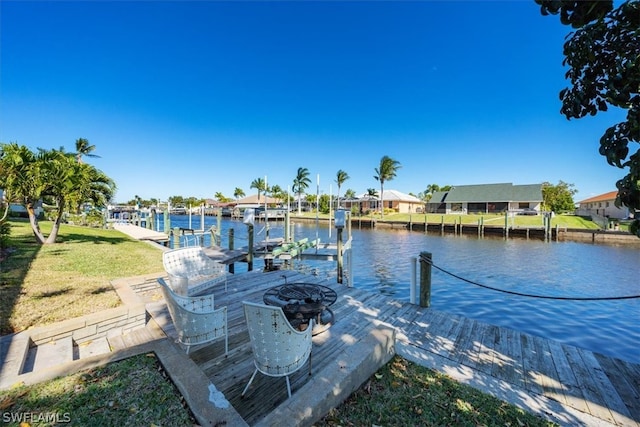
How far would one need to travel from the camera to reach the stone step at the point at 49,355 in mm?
3477

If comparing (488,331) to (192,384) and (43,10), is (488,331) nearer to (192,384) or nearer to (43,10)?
(192,384)

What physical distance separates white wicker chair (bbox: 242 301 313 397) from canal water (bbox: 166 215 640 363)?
3.01m

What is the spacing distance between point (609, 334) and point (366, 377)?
7.64 metres

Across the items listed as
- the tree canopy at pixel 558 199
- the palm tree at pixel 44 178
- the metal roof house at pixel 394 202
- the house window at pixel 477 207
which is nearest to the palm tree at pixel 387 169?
the metal roof house at pixel 394 202

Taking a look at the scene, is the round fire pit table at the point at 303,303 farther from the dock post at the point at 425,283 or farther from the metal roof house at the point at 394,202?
the metal roof house at the point at 394,202

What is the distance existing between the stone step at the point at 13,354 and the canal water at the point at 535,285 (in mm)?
5903

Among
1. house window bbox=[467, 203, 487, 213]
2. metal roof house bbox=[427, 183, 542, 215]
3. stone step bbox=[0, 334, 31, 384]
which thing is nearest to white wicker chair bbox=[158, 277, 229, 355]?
stone step bbox=[0, 334, 31, 384]

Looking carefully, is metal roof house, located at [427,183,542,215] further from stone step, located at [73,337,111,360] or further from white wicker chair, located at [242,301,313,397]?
stone step, located at [73,337,111,360]

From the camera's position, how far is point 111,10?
9.53 meters

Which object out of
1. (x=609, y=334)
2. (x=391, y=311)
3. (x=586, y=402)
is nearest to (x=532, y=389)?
(x=586, y=402)

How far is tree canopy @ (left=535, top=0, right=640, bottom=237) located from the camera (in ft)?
5.33

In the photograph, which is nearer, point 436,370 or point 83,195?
point 436,370

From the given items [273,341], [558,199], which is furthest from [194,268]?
Result: [558,199]

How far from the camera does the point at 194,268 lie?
226 inches
